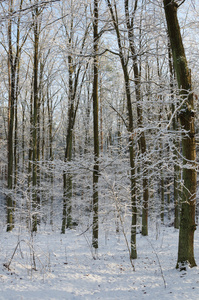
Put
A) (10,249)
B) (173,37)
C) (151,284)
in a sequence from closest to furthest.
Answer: (151,284), (173,37), (10,249)

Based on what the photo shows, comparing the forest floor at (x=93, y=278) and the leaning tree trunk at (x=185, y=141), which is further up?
the leaning tree trunk at (x=185, y=141)

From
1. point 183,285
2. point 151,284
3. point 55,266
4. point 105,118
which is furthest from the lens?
point 105,118

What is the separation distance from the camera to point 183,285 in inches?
169

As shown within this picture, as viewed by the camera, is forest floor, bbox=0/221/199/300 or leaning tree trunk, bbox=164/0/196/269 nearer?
forest floor, bbox=0/221/199/300

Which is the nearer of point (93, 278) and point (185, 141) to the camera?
point (185, 141)

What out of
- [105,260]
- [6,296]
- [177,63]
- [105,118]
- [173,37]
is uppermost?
[105,118]

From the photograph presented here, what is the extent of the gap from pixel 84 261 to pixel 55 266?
0.96 m

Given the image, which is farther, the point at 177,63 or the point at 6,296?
the point at 177,63

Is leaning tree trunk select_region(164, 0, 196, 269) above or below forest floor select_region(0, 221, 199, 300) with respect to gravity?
above

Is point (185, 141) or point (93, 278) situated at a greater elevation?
point (185, 141)

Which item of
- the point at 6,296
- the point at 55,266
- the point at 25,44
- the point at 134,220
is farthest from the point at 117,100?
the point at 6,296

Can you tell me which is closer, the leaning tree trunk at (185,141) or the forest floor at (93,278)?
the forest floor at (93,278)

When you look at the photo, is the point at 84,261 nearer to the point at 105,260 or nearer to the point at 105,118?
the point at 105,260

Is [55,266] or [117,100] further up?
[117,100]
